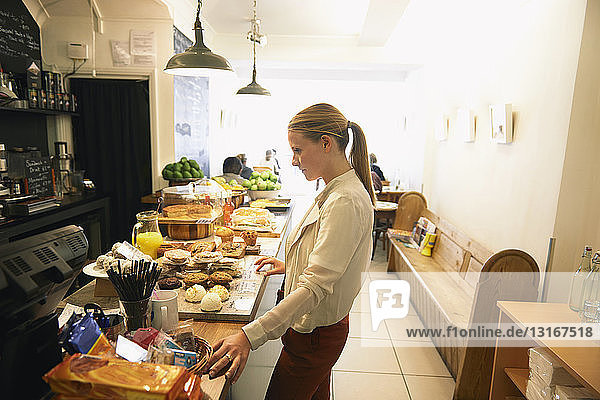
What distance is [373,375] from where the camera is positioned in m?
3.16

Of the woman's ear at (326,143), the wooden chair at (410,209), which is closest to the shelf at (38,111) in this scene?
the woman's ear at (326,143)

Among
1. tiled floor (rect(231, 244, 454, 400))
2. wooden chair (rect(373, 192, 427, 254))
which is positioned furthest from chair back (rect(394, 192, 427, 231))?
tiled floor (rect(231, 244, 454, 400))

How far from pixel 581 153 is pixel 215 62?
99.5 inches

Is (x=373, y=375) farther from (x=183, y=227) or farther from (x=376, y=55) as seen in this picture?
(x=376, y=55)

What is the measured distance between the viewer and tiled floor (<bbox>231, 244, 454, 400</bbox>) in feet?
9.52

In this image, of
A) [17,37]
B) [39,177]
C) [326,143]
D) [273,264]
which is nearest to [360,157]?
[326,143]

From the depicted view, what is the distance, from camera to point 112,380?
0.89 m

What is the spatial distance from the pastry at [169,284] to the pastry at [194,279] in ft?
0.14

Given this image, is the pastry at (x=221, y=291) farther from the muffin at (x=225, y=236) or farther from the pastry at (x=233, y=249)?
the muffin at (x=225, y=236)

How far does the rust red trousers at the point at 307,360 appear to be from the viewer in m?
1.63

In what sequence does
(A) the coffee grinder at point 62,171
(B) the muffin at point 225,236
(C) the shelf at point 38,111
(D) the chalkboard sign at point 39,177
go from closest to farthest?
1. (B) the muffin at point 225,236
2. (C) the shelf at point 38,111
3. (D) the chalkboard sign at point 39,177
4. (A) the coffee grinder at point 62,171

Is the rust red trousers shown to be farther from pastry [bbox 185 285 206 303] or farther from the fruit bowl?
the fruit bowl

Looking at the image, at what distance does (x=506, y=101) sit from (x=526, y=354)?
2.40 metres

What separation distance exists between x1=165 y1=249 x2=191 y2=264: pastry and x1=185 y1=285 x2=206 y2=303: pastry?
0.97ft
